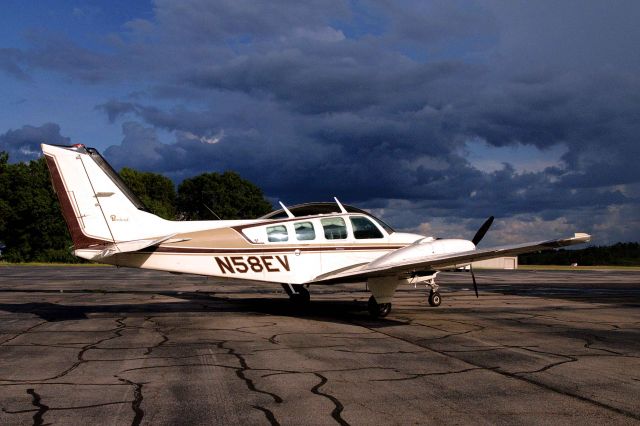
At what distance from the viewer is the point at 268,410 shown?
272 inches

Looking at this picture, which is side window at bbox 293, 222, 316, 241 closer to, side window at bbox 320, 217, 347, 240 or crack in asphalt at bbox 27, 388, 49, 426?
side window at bbox 320, 217, 347, 240

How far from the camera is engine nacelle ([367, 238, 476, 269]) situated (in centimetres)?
1566

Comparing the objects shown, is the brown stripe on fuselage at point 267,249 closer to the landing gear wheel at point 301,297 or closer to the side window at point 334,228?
the side window at point 334,228

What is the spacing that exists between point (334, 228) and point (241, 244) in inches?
109

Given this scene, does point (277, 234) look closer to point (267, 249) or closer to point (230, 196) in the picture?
point (267, 249)

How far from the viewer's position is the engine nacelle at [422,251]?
1566cm

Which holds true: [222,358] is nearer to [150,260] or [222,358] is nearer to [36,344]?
[36,344]

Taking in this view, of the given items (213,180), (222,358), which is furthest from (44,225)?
(222,358)

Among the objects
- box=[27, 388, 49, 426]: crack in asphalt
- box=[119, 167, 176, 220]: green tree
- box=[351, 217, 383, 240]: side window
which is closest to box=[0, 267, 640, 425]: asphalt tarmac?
box=[27, 388, 49, 426]: crack in asphalt

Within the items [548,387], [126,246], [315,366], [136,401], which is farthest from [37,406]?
[126,246]

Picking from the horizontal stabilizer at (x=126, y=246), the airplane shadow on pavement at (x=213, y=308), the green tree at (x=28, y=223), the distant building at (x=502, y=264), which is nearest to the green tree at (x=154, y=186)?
the green tree at (x=28, y=223)

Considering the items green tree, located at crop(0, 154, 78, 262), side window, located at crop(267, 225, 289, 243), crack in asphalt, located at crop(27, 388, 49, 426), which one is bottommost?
crack in asphalt, located at crop(27, 388, 49, 426)

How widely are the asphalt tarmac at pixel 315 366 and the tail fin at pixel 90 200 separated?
2.23m

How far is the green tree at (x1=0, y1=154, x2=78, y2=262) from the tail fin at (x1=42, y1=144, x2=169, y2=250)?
2735 inches
